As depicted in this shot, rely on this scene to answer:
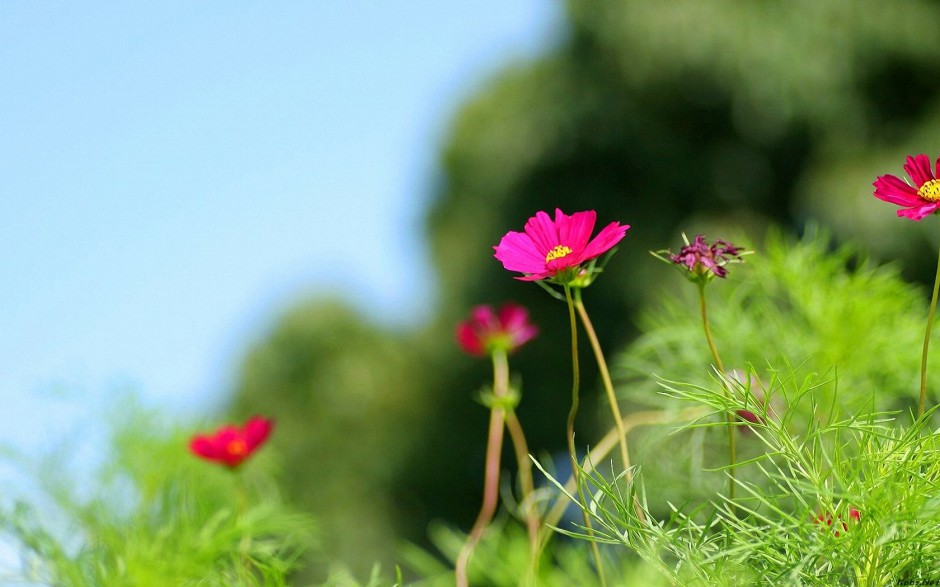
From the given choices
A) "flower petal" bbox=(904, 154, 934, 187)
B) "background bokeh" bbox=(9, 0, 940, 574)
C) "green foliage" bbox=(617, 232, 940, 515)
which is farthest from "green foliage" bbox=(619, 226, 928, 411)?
"background bokeh" bbox=(9, 0, 940, 574)

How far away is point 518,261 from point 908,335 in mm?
321

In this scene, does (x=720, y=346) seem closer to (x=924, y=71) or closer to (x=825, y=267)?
(x=825, y=267)

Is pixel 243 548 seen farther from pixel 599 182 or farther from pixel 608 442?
pixel 599 182

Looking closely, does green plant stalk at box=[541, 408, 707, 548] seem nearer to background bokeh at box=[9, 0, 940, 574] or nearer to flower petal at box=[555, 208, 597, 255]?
flower petal at box=[555, 208, 597, 255]

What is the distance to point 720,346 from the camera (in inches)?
20.0

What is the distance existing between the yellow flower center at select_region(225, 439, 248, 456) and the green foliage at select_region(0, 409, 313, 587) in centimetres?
2

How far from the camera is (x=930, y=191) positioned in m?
0.28

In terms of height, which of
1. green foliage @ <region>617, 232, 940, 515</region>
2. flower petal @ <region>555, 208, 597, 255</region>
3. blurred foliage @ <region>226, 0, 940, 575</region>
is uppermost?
flower petal @ <region>555, 208, 597, 255</region>

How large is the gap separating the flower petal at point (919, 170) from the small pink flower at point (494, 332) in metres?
0.22

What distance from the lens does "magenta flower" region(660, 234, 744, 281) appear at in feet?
0.94

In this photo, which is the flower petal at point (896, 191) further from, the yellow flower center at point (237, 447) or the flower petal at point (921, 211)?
the yellow flower center at point (237, 447)

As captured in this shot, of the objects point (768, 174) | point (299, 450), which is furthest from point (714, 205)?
point (299, 450)

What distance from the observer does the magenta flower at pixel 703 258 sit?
29 centimetres

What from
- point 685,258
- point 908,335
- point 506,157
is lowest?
Answer: point 506,157
